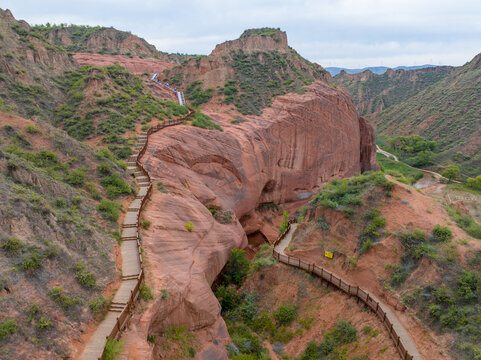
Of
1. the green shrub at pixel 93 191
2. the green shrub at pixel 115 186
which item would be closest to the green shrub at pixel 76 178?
the green shrub at pixel 93 191

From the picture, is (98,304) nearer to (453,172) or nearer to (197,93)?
(197,93)

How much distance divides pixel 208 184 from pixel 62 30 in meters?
60.6

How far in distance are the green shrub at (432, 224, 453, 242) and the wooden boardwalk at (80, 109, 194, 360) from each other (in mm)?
17138

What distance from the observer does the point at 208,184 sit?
29047 mm

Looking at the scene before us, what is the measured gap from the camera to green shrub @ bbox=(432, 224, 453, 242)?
61.2ft

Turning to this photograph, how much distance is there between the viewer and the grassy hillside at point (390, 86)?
13050 centimetres

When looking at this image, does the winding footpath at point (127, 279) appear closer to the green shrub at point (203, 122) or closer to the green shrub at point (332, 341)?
the green shrub at point (203, 122)

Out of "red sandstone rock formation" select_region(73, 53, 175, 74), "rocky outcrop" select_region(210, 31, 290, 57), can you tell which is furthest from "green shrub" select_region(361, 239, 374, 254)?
"red sandstone rock formation" select_region(73, 53, 175, 74)

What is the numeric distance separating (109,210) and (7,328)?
939 cm

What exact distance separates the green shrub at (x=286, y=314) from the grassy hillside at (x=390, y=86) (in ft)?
415

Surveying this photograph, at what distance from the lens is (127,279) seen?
13664 millimetres

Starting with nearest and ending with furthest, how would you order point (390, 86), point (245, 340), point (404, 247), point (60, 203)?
point (60, 203) < point (245, 340) < point (404, 247) < point (390, 86)

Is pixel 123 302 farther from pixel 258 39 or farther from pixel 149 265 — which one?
pixel 258 39

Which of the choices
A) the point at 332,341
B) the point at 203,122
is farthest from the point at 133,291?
the point at 203,122
